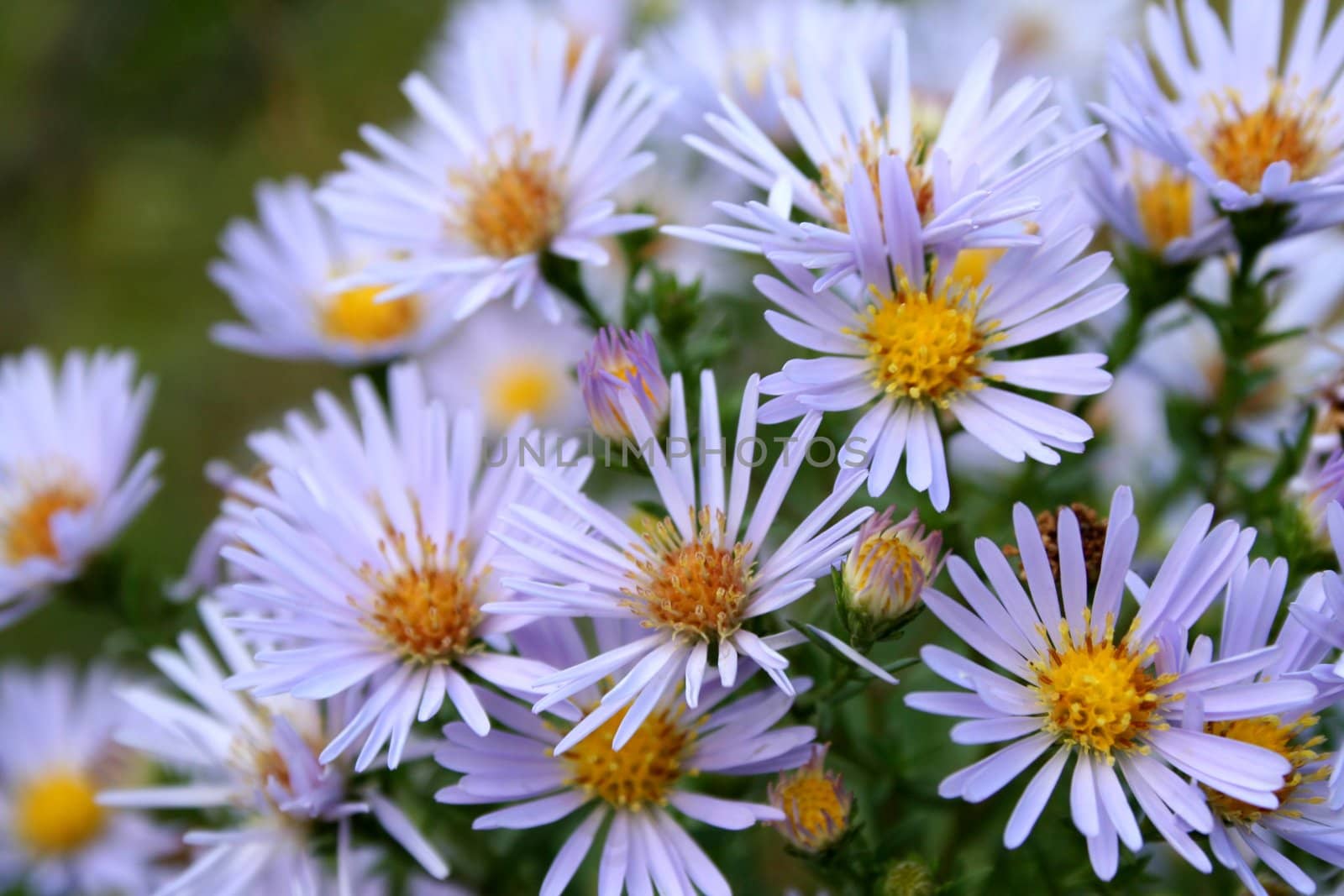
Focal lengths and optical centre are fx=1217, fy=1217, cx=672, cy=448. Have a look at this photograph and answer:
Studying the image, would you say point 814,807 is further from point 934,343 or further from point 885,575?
point 934,343

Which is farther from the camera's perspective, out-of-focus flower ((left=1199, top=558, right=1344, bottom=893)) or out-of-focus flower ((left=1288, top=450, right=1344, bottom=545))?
out-of-focus flower ((left=1288, top=450, right=1344, bottom=545))

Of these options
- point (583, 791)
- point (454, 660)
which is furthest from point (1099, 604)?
point (454, 660)

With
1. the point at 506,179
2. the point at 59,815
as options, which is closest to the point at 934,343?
the point at 506,179

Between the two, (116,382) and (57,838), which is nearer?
(116,382)

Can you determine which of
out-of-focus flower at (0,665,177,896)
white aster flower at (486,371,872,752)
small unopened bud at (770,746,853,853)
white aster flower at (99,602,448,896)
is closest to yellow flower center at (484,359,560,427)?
out-of-focus flower at (0,665,177,896)

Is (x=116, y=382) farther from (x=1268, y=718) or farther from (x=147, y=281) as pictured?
(x=147, y=281)

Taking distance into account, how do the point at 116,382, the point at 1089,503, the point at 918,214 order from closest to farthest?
the point at 918,214
the point at 1089,503
the point at 116,382

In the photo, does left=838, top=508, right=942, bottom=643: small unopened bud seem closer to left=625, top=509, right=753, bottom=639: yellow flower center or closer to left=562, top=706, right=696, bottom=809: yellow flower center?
left=625, top=509, right=753, bottom=639: yellow flower center

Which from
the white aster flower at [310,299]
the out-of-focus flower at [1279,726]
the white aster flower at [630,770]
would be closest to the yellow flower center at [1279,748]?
the out-of-focus flower at [1279,726]
